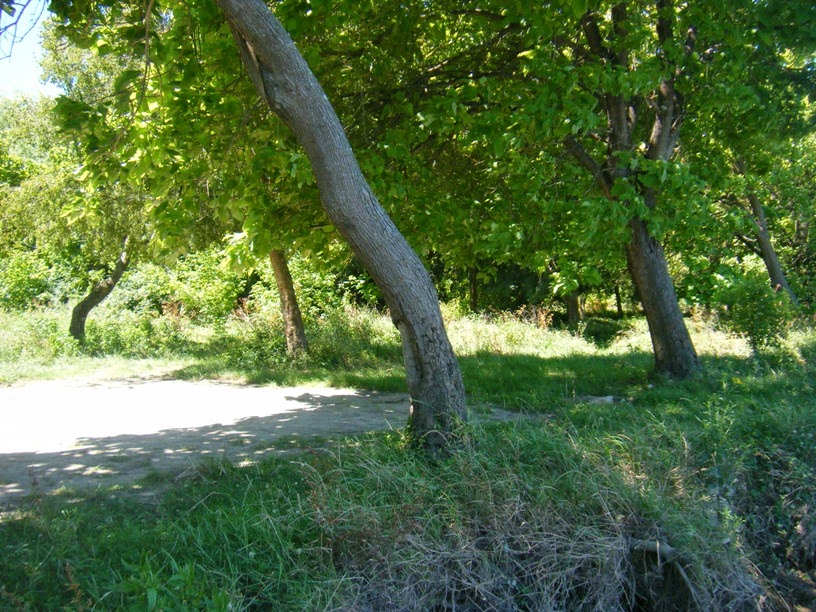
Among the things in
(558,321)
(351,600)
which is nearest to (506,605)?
(351,600)

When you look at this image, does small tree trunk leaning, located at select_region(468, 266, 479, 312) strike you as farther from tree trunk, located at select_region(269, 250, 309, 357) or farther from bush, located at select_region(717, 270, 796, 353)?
bush, located at select_region(717, 270, 796, 353)

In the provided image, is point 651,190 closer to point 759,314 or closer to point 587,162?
point 587,162

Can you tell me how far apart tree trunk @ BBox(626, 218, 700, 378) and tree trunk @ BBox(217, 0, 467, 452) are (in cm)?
575

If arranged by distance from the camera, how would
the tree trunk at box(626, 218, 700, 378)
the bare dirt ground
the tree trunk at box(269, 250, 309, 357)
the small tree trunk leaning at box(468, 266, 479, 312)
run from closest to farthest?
Answer: the bare dirt ground → the tree trunk at box(626, 218, 700, 378) → the tree trunk at box(269, 250, 309, 357) → the small tree trunk leaning at box(468, 266, 479, 312)

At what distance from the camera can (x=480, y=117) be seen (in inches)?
352

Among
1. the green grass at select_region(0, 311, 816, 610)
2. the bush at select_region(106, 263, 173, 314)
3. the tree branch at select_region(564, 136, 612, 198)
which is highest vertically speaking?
the tree branch at select_region(564, 136, 612, 198)

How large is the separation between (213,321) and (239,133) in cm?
1260

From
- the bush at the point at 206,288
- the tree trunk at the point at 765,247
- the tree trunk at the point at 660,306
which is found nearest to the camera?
the tree trunk at the point at 660,306

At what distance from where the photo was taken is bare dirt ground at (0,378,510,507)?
732cm

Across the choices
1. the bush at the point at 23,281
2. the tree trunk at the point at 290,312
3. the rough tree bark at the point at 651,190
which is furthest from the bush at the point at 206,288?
the rough tree bark at the point at 651,190

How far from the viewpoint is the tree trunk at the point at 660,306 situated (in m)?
10.9

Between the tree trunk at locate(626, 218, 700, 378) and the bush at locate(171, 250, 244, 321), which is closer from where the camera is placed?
the tree trunk at locate(626, 218, 700, 378)

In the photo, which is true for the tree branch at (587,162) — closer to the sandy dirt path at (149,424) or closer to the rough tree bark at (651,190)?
the rough tree bark at (651,190)

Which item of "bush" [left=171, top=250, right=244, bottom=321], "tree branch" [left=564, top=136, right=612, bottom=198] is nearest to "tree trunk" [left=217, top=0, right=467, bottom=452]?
"tree branch" [left=564, top=136, right=612, bottom=198]
